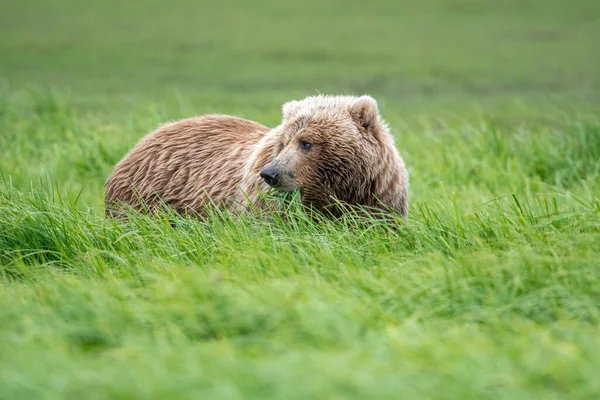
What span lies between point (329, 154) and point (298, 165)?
0.70 ft

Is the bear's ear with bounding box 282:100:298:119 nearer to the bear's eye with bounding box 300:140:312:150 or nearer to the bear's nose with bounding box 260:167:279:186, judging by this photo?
the bear's eye with bounding box 300:140:312:150

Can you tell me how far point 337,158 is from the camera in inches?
190

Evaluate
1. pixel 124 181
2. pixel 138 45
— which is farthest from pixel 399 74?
pixel 124 181

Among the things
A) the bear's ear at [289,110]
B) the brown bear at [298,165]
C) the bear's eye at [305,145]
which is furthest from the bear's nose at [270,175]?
the bear's ear at [289,110]

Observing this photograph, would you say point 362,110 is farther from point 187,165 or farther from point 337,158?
point 187,165

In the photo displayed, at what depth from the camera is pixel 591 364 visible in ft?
9.41

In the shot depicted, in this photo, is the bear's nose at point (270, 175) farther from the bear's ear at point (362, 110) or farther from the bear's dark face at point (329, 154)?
the bear's ear at point (362, 110)

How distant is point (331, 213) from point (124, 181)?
1653mm

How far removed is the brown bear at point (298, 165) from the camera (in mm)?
4801

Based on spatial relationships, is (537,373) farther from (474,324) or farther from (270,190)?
(270,190)

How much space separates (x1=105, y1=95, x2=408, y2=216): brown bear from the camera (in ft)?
15.8

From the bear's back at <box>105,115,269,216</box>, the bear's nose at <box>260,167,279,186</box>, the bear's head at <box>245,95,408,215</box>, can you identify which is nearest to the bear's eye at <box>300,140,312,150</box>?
the bear's head at <box>245,95,408,215</box>

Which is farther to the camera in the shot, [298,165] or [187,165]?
[187,165]

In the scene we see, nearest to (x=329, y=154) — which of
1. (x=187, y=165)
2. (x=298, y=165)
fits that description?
(x=298, y=165)
